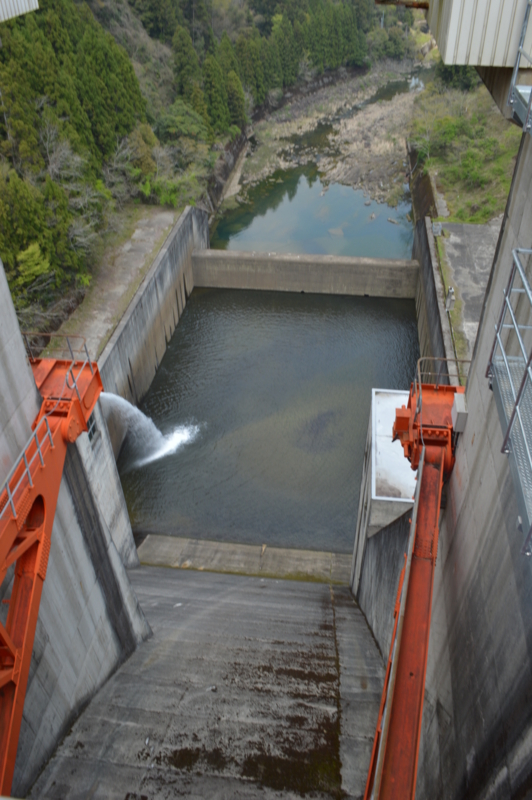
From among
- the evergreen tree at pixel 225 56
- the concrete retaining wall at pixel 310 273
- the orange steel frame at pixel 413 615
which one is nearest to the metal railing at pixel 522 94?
the orange steel frame at pixel 413 615

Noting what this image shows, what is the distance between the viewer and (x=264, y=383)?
71.2 ft

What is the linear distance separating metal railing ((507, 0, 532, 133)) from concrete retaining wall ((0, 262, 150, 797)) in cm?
626

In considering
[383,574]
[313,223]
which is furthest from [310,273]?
[383,574]

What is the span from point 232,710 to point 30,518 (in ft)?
16.4

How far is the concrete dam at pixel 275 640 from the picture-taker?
19.3 ft

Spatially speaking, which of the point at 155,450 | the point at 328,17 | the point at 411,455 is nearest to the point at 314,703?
the point at 411,455

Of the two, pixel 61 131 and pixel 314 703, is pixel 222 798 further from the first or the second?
pixel 61 131

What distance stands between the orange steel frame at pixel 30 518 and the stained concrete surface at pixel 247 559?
757 centimetres

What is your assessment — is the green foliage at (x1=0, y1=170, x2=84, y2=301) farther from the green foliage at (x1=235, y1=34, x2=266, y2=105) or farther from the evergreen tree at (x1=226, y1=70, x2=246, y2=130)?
the green foliage at (x1=235, y1=34, x2=266, y2=105)

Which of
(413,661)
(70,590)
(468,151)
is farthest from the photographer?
(468,151)

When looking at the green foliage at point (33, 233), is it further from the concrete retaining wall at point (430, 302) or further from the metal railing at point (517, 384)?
the metal railing at point (517, 384)

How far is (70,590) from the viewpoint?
888 cm

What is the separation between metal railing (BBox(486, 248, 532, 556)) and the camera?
4.76 metres

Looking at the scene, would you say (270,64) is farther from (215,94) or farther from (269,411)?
(269,411)
